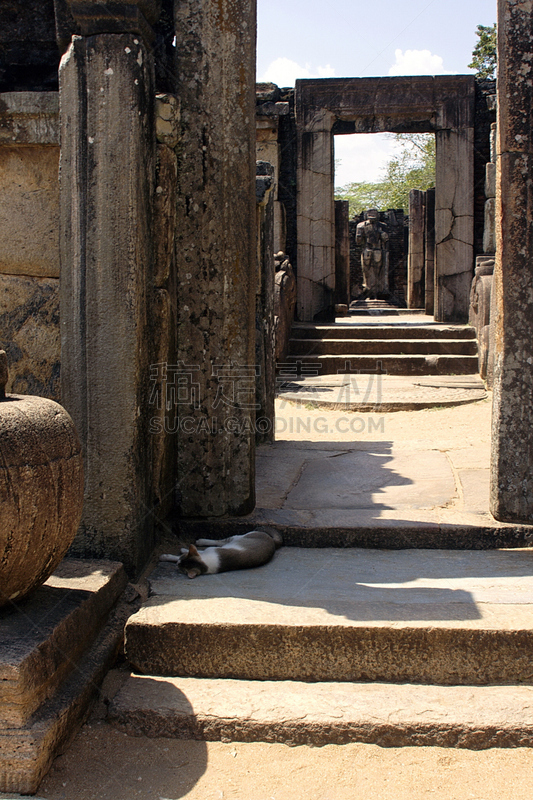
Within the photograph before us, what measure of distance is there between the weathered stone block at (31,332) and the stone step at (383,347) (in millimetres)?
7077

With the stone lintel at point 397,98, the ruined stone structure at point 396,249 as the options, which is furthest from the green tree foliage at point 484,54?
the stone lintel at point 397,98

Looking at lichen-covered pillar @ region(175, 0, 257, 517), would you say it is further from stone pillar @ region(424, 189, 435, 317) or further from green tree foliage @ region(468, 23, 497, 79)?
green tree foliage @ region(468, 23, 497, 79)

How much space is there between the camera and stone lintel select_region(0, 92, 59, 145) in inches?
104

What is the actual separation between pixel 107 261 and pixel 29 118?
2.20 feet

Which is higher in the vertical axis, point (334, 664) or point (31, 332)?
point (31, 332)

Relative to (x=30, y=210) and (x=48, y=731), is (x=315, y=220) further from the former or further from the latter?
(x=48, y=731)

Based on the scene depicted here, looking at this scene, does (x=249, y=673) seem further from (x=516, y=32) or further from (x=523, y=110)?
(x=516, y=32)

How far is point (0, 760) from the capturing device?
5.69ft

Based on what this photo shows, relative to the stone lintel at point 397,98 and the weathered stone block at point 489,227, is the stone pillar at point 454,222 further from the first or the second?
the weathered stone block at point 489,227

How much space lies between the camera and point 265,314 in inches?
193

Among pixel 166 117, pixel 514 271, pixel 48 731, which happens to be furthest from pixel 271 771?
pixel 166 117

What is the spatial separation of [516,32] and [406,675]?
254 cm

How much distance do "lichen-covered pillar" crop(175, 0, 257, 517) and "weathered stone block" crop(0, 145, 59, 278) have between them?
20.5 inches

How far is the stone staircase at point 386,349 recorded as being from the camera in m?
9.11
